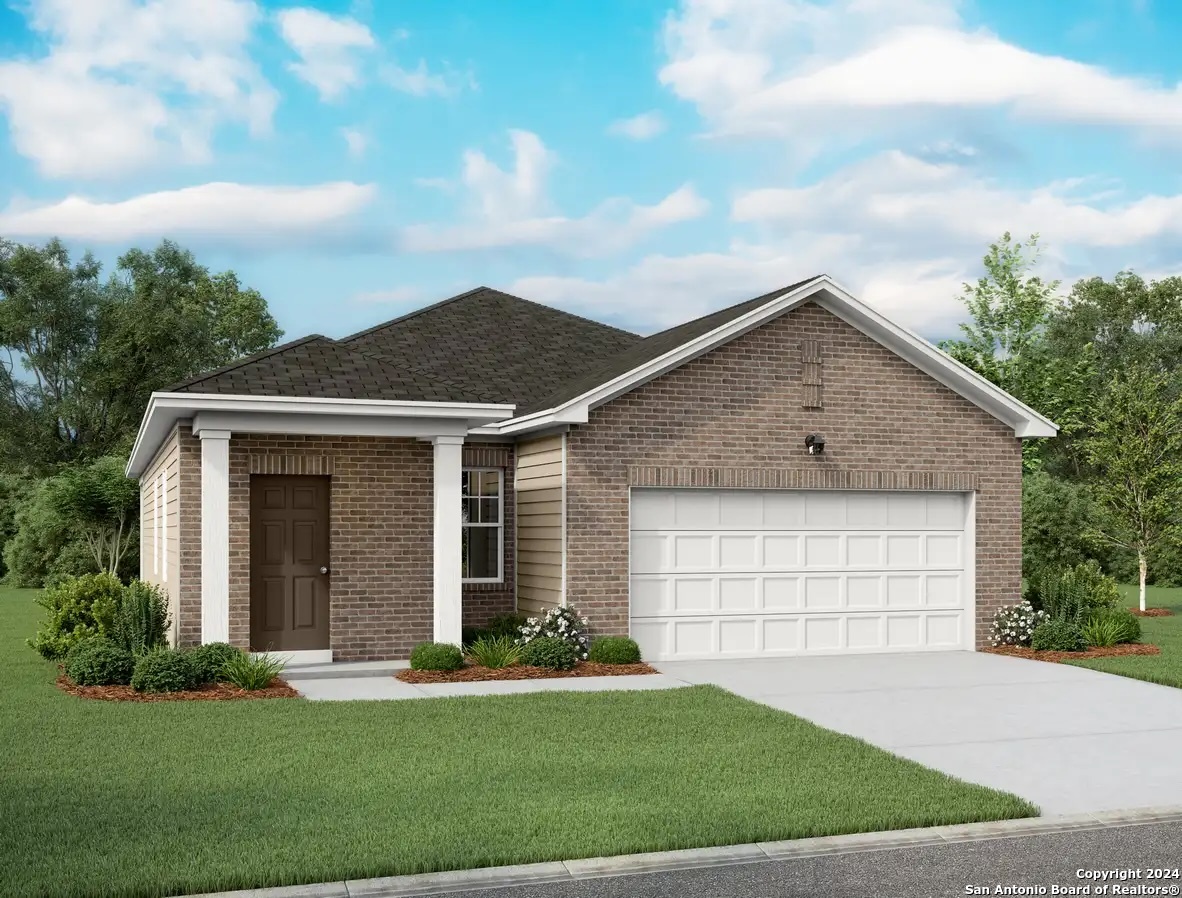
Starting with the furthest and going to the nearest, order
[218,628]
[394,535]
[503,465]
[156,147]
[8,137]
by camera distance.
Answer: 1. [8,137]
2. [156,147]
3. [503,465]
4. [394,535]
5. [218,628]

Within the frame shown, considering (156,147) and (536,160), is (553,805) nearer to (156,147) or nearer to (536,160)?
(536,160)

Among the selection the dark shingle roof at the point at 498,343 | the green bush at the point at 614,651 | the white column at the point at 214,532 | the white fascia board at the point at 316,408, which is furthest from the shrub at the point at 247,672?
the dark shingle roof at the point at 498,343

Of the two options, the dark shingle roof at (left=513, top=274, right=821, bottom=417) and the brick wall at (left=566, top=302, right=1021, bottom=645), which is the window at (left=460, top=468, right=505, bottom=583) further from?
the brick wall at (left=566, top=302, right=1021, bottom=645)

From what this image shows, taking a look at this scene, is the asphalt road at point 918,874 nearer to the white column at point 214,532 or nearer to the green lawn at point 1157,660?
the green lawn at point 1157,660

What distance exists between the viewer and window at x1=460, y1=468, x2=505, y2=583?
64.1ft

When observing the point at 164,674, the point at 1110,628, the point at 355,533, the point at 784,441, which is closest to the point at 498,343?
the point at 784,441

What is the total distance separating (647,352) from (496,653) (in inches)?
208

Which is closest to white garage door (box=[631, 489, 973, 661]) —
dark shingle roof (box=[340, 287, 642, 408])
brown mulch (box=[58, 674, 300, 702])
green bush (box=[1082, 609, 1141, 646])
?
green bush (box=[1082, 609, 1141, 646])

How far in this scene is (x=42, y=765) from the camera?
9852mm

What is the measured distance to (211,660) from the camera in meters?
14.3

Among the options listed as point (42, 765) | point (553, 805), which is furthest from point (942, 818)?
point (42, 765)

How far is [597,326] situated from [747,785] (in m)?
16.8

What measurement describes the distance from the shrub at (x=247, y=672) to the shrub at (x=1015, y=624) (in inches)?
413

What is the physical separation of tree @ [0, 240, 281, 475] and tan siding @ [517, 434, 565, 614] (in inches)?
1311
